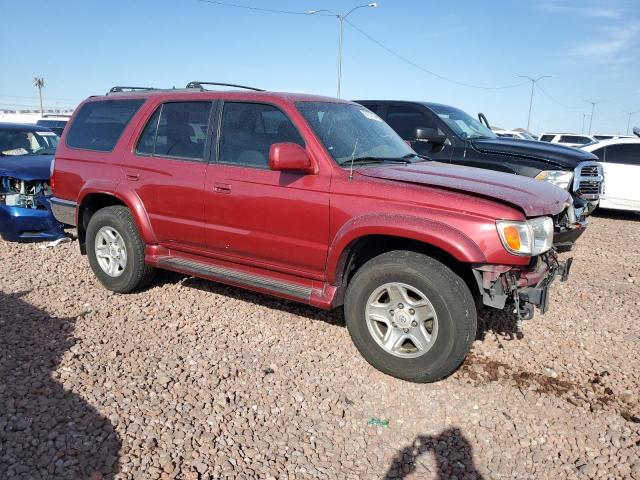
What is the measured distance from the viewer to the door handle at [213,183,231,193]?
4273 millimetres

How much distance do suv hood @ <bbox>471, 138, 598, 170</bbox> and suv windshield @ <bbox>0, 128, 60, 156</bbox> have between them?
6.37m

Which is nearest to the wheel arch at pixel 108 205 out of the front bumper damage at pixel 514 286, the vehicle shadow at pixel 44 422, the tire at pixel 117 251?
the tire at pixel 117 251

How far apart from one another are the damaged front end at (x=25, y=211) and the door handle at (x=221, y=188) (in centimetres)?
371

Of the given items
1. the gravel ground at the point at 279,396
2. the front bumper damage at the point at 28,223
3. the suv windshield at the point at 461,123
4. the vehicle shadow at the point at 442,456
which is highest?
the suv windshield at the point at 461,123

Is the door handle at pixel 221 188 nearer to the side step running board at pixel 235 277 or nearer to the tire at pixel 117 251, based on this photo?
the side step running board at pixel 235 277

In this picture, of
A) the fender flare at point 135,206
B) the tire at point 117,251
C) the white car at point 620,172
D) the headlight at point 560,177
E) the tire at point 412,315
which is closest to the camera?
the tire at point 412,315

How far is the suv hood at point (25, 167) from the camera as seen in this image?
6.89 metres

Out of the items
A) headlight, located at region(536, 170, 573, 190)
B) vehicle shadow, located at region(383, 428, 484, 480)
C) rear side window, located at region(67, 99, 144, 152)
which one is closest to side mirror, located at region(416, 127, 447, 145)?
headlight, located at region(536, 170, 573, 190)

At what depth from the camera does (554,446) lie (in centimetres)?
300

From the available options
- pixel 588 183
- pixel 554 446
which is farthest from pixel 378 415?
pixel 588 183

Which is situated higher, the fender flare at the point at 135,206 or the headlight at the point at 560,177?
the headlight at the point at 560,177

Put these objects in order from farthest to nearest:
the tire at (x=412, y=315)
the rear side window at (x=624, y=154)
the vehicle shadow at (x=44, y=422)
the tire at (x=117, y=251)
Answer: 1. the rear side window at (x=624, y=154)
2. the tire at (x=117, y=251)
3. the tire at (x=412, y=315)
4. the vehicle shadow at (x=44, y=422)

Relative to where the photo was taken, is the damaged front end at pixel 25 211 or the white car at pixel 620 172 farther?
the white car at pixel 620 172

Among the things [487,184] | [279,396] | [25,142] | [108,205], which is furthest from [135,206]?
[25,142]
